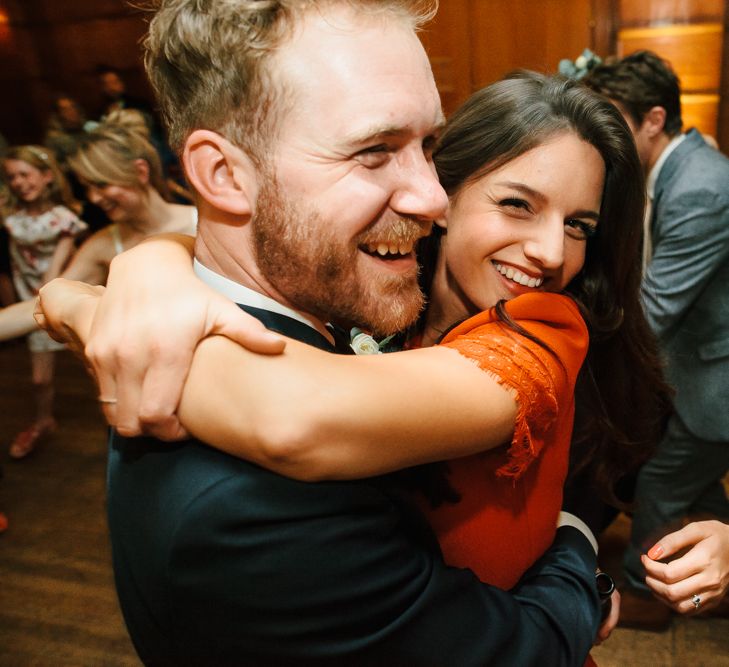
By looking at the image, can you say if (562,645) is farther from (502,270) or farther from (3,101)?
(3,101)

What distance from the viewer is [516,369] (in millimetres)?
899

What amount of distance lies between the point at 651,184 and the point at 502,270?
5.22 ft

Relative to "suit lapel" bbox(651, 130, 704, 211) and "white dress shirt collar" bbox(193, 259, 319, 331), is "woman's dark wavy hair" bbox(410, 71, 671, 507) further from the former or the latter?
"suit lapel" bbox(651, 130, 704, 211)

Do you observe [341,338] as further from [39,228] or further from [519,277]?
[39,228]

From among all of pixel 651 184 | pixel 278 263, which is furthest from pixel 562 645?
pixel 651 184

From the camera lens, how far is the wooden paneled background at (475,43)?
468 centimetres

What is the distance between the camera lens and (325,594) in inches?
28.6

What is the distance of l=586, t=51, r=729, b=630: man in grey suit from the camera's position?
87.4 inches

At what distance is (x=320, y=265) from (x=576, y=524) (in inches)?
26.6

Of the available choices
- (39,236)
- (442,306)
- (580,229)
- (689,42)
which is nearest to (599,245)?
(580,229)

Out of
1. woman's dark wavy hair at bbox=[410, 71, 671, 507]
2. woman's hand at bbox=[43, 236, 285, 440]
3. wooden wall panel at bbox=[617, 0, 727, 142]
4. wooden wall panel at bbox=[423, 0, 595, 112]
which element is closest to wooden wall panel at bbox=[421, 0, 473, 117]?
wooden wall panel at bbox=[423, 0, 595, 112]

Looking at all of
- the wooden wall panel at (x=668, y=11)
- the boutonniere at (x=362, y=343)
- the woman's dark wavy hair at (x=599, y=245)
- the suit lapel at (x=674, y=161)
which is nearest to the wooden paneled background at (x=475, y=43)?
the wooden wall panel at (x=668, y=11)

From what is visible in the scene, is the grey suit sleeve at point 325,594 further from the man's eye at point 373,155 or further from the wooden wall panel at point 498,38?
the wooden wall panel at point 498,38

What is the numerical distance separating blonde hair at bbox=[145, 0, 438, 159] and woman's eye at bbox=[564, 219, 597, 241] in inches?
17.9
